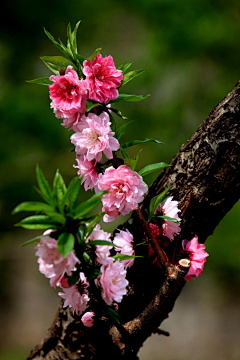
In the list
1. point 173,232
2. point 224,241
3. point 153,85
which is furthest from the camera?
point 153,85

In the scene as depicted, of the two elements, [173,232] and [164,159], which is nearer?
[173,232]

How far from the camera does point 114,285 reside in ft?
1.76

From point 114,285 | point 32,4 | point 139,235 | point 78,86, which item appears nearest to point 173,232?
point 139,235

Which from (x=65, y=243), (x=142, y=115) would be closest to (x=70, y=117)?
(x=65, y=243)

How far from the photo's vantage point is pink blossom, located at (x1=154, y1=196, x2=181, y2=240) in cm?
71

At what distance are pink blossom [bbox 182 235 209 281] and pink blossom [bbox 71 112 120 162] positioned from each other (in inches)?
10.9

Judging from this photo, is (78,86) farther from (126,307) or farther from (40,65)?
(40,65)

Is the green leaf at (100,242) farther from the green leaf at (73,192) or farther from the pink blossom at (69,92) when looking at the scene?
the pink blossom at (69,92)

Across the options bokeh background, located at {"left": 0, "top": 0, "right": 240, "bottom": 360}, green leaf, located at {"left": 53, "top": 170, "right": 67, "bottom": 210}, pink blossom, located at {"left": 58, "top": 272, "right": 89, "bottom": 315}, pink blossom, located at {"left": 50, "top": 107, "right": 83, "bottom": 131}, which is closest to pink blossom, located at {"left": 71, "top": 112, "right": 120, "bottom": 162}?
pink blossom, located at {"left": 50, "top": 107, "right": 83, "bottom": 131}

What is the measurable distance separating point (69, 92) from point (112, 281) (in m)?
0.35

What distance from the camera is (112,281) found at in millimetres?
A: 545

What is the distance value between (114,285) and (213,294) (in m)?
2.74

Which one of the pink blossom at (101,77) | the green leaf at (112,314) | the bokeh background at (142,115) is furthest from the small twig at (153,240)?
the bokeh background at (142,115)

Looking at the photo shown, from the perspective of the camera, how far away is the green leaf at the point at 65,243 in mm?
419
